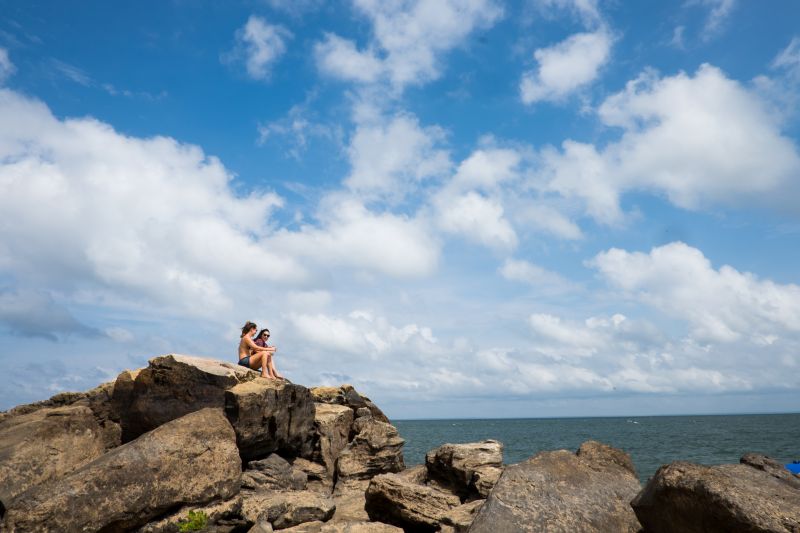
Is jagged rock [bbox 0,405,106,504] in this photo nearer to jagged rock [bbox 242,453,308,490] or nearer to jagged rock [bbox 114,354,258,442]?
jagged rock [bbox 114,354,258,442]

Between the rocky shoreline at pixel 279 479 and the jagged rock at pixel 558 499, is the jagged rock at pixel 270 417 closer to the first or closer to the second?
the rocky shoreline at pixel 279 479

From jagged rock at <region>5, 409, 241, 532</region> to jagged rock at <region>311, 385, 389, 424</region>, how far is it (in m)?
12.0

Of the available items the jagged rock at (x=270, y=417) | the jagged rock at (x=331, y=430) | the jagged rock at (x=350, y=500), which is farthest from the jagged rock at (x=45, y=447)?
the jagged rock at (x=331, y=430)

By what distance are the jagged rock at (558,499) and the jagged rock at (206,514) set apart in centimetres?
538

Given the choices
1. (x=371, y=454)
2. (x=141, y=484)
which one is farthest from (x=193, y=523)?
(x=371, y=454)

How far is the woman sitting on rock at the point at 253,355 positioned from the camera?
20.6 meters

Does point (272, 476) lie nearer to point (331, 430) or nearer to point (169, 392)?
point (169, 392)

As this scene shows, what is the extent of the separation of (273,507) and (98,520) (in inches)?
129

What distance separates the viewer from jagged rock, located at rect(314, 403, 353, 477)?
19.9m

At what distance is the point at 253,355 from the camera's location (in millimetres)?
20906

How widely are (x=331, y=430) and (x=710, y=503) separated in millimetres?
14078

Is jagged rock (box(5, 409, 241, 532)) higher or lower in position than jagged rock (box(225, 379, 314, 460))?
lower

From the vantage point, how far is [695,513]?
28.9ft

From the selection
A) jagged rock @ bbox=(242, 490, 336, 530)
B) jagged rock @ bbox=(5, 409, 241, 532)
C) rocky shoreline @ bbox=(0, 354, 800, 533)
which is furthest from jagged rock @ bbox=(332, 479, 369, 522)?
jagged rock @ bbox=(5, 409, 241, 532)
